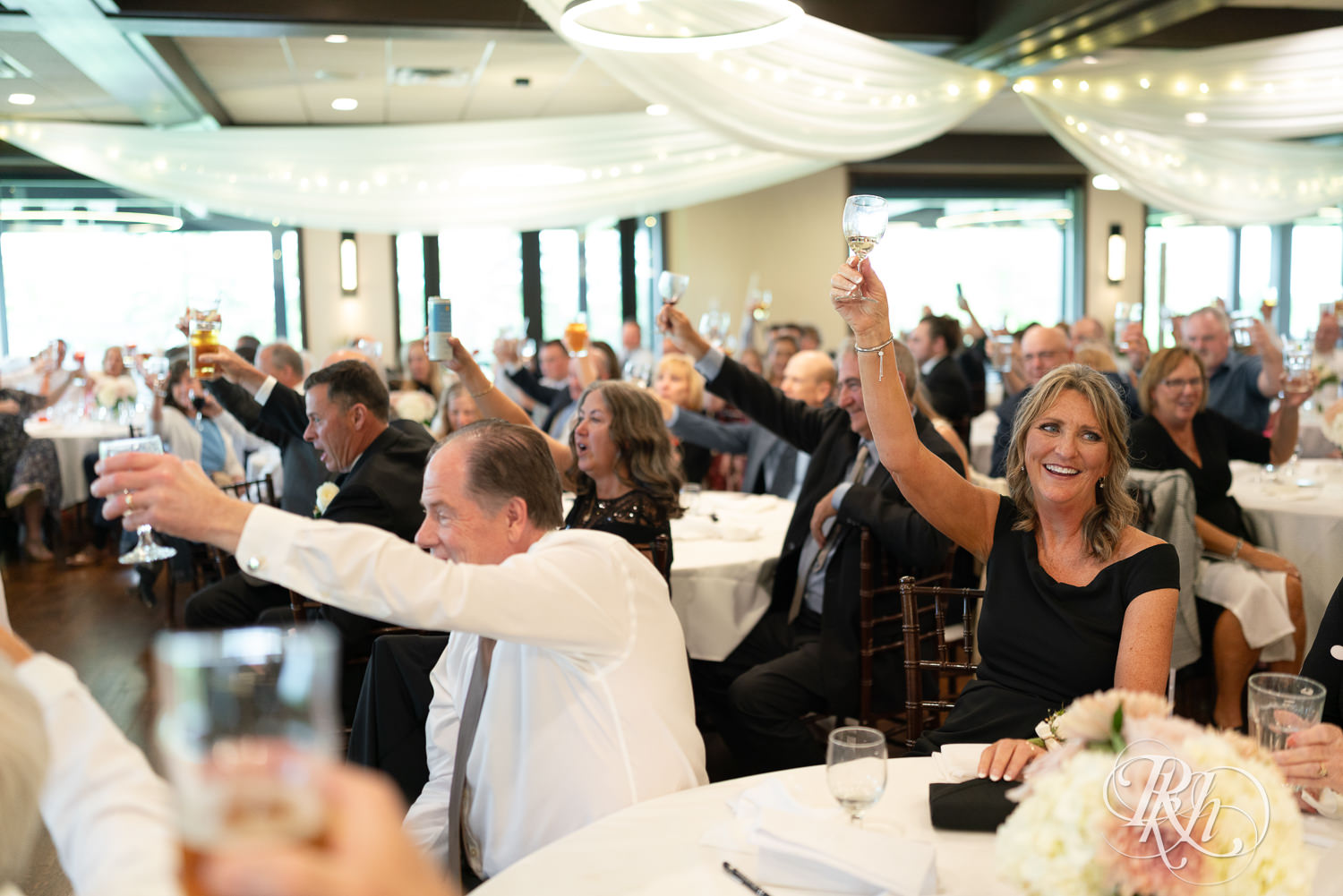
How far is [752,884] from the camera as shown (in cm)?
133

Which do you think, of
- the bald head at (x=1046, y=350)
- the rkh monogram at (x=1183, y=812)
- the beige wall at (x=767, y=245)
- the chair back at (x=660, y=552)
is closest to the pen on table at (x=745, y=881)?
the rkh monogram at (x=1183, y=812)

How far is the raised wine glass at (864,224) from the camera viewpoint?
81.5 inches

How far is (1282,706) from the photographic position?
147 centimetres

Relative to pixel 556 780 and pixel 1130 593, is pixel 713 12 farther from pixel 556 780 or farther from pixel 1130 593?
pixel 556 780

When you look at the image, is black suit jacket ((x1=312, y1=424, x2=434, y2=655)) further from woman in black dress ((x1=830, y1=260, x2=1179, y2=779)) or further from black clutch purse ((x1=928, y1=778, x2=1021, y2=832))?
black clutch purse ((x1=928, y1=778, x2=1021, y2=832))

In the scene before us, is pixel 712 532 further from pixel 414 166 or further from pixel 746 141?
pixel 414 166

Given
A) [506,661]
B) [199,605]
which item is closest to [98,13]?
[199,605]

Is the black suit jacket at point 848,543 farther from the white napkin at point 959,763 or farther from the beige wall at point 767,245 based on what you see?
the beige wall at point 767,245

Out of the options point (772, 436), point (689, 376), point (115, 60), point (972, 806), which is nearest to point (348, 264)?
point (115, 60)

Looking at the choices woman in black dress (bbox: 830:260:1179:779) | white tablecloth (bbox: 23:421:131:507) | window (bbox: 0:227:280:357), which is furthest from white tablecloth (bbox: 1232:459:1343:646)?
window (bbox: 0:227:280:357)

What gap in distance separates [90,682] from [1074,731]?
4725mm

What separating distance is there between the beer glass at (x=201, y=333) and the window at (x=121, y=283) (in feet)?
26.1

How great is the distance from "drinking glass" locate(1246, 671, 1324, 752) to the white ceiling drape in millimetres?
4992

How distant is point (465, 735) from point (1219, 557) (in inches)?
120
